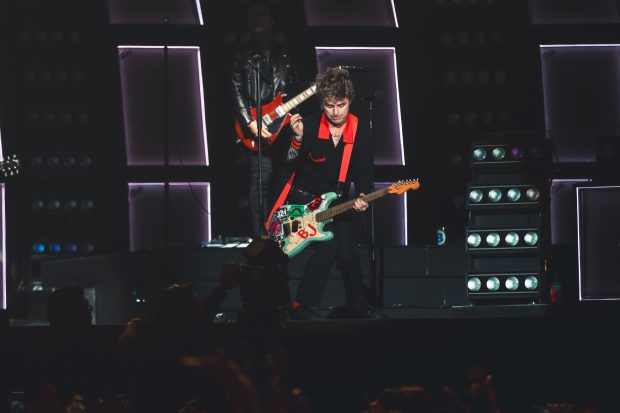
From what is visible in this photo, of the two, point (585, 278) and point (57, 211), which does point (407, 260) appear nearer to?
point (585, 278)

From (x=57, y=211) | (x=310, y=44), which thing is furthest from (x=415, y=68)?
(x=57, y=211)

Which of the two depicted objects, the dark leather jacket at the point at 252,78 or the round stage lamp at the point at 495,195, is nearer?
the round stage lamp at the point at 495,195

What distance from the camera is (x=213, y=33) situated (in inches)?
398

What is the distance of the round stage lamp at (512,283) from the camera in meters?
7.35

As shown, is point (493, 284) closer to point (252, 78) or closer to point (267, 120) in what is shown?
point (267, 120)

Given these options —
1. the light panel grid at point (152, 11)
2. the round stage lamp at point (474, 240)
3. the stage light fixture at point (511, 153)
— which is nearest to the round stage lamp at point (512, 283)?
the round stage lamp at point (474, 240)

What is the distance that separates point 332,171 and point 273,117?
1.52 m

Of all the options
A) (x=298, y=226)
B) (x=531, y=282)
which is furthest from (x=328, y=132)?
(x=531, y=282)

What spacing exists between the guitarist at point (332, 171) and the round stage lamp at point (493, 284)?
1235 mm

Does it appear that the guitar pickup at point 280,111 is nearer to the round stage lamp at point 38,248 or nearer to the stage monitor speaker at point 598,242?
the stage monitor speaker at point 598,242

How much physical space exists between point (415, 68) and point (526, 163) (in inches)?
114

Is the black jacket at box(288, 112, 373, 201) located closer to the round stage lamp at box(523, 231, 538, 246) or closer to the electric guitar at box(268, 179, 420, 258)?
the electric guitar at box(268, 179, 420, 258)

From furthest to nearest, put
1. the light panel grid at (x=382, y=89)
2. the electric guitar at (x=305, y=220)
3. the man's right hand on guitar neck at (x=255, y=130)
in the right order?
1. the light panel grid at (x=382, y=89)
2. the man's right hand on guitar neck at (x=255, y=130)
3. the electric guitar at (x=305, y=220)

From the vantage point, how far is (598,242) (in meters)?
7.45
